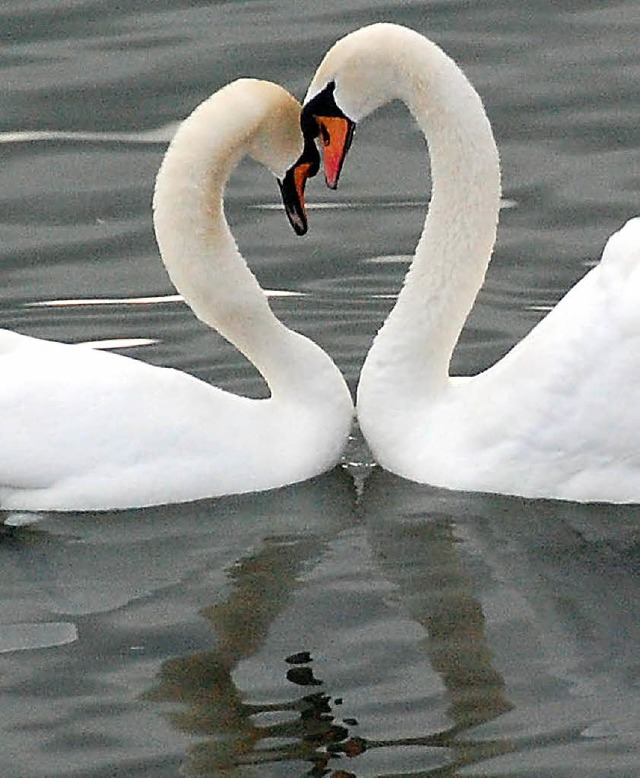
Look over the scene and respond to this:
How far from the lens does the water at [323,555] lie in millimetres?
7668

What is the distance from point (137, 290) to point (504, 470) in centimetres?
281

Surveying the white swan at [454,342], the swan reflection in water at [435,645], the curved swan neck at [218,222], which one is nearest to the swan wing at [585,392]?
the white swan at [454,342]

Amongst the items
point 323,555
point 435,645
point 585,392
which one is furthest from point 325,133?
point 435,645

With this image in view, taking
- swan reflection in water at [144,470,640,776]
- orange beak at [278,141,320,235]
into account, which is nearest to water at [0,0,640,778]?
swan reflection in water at [144,470,640,776]

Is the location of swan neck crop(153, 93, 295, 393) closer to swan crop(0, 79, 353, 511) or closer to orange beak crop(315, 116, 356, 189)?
swan crop(0, 79, 353, 511)

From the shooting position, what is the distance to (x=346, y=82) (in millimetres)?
9211

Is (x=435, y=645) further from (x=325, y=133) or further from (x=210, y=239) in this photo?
(x=325, y=133)

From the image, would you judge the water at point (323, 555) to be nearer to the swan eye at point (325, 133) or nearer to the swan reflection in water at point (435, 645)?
the swan reflection in water at point (435, 645)

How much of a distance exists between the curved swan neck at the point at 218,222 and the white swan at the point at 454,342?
0.89ft

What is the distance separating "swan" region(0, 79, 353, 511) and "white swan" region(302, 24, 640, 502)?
208mm

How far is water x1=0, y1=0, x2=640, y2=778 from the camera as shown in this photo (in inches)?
302

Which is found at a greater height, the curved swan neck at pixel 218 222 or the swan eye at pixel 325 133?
the swan eye at pixel 325 133

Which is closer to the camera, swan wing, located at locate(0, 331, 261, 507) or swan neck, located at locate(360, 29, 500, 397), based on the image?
swan wing, located at locate(0, 331, 261, 507)

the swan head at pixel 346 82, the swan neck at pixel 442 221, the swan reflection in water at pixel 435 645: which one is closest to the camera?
the swan reflection in water at pixel 435 645
